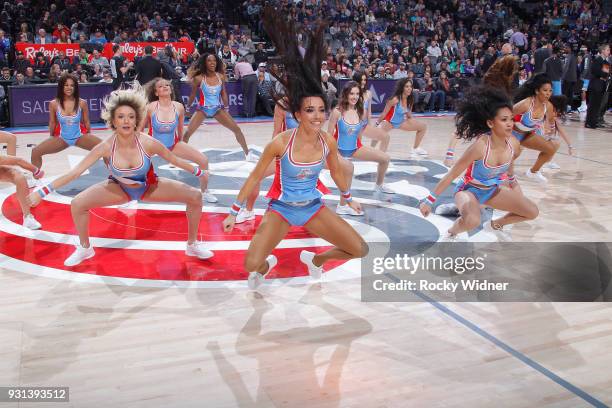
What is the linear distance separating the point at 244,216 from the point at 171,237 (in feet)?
2.91

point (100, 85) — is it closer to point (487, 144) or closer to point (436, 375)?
point (487, 144)

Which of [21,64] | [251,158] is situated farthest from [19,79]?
[251,158]

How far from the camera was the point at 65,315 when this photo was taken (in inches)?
184

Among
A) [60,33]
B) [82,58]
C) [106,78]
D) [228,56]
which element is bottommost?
[106,78]

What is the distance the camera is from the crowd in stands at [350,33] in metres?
15.7

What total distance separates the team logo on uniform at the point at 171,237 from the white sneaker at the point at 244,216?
83 millimetres

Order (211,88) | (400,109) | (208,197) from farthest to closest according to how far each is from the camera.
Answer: (400,109)
(211,88)
(208,197)

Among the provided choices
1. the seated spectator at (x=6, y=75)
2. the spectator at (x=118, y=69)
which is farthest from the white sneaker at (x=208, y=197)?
the seated spectator at (x=6, y=75)

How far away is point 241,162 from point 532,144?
4274 mm

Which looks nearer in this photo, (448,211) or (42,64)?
(448,211)

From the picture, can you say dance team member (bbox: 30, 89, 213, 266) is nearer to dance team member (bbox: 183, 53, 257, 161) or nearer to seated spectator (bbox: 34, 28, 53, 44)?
dance team member (bbox: 183, 53, 257, 161)

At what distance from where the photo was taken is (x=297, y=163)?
15.3 feet

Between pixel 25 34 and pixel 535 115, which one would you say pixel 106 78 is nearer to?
pixel 25 34

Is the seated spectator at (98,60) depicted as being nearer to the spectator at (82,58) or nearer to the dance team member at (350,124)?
the spectator at (82,58)
